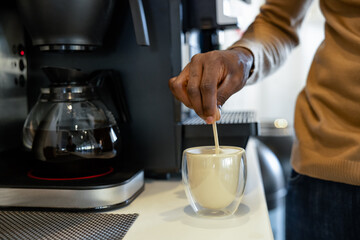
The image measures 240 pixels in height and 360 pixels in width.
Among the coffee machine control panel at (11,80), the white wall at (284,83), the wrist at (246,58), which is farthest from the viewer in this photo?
the white wall at (284,83)

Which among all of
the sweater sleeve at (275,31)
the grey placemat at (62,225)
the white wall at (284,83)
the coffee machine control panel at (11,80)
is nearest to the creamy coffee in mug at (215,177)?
the grey placemat at (62,225)

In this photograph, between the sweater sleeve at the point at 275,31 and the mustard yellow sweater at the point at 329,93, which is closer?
the mustard yellow sweater at the point at 329,93

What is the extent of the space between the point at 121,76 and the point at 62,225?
1.13 ft

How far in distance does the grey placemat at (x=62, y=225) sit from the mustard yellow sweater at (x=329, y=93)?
367 millimetres

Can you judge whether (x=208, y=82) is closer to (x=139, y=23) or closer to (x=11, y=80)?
(x=139, y=23)

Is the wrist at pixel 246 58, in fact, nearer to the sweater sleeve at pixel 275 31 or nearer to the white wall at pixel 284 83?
the sweater sleeve at pixel 275 31

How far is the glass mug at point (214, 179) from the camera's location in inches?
24.1

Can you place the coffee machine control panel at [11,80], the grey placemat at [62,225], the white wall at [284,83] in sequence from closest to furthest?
1. the grey placemat at [62,225]
2. the coffee machine control panel at [11,80]
3. the white wall at [284,83]

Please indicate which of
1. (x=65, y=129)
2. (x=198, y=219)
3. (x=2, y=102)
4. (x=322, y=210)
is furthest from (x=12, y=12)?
(x=322, y=210)

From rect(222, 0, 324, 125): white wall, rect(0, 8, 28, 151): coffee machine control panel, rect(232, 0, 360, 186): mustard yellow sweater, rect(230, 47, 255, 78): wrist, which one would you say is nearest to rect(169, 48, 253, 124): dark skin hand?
rect(230, 47, 255, 78): wrist

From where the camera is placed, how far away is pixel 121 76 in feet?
2.76

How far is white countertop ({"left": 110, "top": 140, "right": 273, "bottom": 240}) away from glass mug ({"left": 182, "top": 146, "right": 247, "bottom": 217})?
0.07 feet

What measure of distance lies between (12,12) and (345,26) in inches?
25.9

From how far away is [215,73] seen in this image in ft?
1.97
